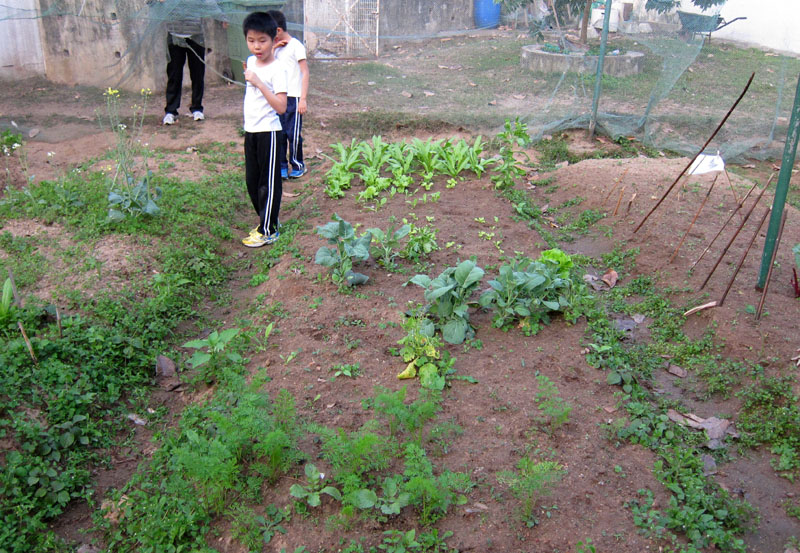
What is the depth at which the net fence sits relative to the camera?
302 inches

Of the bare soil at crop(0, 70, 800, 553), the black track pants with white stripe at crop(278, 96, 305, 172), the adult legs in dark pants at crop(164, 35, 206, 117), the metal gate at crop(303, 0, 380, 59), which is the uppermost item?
the metal gate at crop(303, 0, 380, 59)

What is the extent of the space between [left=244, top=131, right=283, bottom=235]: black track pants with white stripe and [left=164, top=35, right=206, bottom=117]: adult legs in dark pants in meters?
3.67

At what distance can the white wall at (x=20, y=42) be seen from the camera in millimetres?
9195

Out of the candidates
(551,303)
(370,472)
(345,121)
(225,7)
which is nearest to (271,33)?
(551,303)

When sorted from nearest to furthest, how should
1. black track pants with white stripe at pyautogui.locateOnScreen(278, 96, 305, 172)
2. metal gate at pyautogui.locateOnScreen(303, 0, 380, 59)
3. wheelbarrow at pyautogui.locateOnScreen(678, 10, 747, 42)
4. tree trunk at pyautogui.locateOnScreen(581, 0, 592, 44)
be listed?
1. black track pants with white stripe at pyautogui.locateOnScreen(278, 96, 305, 172)
2. wheelbarrow at pyautogui.locateOnScreen(678, 10, 747, 42)
3. tree trunk at pyautogui.locateOnScreen(581, 0, 592, 44)
4. metal gate at pyautogui.locateOnScreen(303, 0, 380, 59)

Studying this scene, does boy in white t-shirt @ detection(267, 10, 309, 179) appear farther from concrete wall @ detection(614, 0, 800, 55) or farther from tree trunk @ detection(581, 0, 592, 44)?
tree trunk @ detection(581, 0, 592, 44)

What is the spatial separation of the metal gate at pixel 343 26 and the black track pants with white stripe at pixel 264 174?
7.61 meters

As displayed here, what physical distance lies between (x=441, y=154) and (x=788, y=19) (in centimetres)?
394

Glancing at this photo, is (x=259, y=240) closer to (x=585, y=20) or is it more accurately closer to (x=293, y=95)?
(x=293, y=95)

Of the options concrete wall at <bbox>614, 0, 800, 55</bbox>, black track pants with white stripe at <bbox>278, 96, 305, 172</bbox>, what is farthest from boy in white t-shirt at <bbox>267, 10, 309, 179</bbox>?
concrete wall at <bbox>614, 0, 800, 55</bbox>

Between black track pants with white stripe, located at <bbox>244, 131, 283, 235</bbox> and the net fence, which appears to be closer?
black track pants with white stripe, located at <bbox>244, 131, 283, 235</bbox>

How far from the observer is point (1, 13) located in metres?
9.02

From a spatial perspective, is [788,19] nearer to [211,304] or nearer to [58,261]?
[211,304]

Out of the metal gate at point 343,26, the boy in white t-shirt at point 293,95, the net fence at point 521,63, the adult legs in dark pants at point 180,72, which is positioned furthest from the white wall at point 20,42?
the boy in white t-shirt at point 293,95
